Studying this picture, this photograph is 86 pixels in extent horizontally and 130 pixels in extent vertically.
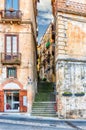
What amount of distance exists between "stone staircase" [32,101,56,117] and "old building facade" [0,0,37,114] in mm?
669

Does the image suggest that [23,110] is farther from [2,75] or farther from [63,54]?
[63,54]

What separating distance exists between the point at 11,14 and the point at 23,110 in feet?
29.9

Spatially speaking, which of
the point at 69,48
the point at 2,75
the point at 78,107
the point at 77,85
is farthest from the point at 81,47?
the point at 2,75

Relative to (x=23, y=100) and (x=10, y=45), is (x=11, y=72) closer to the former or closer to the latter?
(x=10, y=45)

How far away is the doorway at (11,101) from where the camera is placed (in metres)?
31.9

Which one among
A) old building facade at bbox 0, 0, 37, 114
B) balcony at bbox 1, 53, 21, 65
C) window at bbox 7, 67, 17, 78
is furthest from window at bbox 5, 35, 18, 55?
window at bbox 7, 67, 17, 78

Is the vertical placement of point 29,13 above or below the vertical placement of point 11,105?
above

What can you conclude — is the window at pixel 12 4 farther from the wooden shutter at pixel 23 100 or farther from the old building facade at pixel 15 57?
the wooden shutter at pixel 23 100

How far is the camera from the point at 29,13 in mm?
32875

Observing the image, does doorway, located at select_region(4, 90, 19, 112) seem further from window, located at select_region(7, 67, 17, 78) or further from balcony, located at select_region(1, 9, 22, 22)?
balcony, located at select_region(1, 9, 22, 22)

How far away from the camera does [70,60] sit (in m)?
30.7

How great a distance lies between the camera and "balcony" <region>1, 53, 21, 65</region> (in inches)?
1261

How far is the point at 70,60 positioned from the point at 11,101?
678 cm

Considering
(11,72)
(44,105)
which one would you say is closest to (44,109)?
(44,105)
